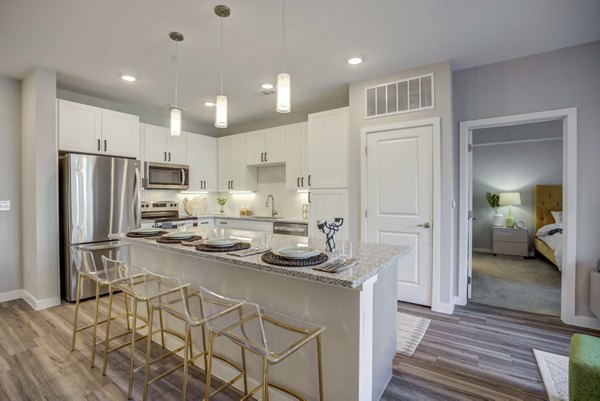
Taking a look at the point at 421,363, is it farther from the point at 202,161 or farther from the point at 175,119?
the point at 202,161

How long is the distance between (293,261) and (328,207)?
2.52 m

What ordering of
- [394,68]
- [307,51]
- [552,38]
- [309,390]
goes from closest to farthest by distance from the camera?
1. [309,390]
2. [552,38]
3. [307,51]
4. [394,68]

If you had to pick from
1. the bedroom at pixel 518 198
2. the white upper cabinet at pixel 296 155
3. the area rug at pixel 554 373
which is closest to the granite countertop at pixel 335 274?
the area rug at pixel 554 373

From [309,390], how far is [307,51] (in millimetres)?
2892

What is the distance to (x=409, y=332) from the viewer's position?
2.73m

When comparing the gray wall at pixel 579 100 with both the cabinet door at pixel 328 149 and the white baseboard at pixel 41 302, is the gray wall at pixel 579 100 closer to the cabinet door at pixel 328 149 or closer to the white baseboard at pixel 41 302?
the cabinet door at pixel 328 149

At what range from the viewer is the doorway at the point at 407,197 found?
3254 mm

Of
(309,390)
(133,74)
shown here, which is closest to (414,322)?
(309,390)

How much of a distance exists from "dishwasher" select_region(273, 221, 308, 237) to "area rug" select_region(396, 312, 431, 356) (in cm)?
171

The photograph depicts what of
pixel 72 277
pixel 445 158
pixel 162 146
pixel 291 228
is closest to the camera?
pixel 445 158

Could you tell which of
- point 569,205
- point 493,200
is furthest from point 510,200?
point 569,205

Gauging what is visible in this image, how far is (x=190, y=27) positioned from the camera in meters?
2.50

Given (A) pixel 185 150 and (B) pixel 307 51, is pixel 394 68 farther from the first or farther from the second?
(A) pixel 185 150

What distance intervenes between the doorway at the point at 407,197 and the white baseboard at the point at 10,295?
4498mm
